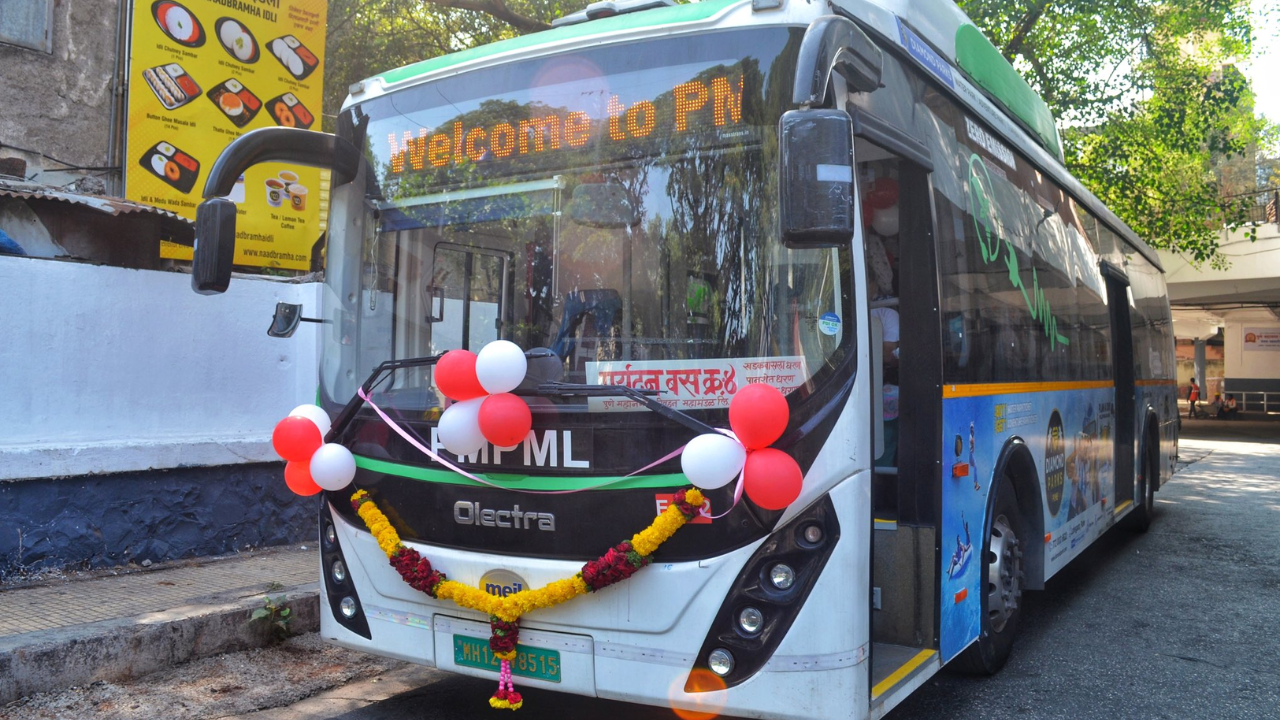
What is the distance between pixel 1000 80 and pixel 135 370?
5.76 meters

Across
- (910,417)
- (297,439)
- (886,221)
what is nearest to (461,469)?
(297,439)

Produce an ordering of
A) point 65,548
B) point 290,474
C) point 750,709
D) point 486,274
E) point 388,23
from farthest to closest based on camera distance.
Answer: point 388,23 < point 65,548 < point 290,474 < point 486,274 < point 750,709

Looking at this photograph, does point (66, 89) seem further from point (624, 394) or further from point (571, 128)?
point (624, 394)

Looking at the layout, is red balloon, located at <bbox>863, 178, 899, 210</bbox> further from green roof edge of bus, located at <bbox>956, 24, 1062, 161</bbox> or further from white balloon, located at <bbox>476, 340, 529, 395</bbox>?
white balloon, located at <bbox>476, 340, 529, 395</bbox>

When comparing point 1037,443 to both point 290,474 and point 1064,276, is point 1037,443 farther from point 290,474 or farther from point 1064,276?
point 290,474

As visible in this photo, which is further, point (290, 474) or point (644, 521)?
point (290, 474)

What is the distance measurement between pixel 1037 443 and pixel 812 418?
277cm

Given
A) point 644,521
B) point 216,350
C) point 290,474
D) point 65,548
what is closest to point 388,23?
point 216,350

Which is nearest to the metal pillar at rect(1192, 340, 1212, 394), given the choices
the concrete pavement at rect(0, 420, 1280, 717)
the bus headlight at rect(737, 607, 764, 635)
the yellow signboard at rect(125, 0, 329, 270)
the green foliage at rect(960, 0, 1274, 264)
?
the green foliage at rect(960, 0, 1274, 264)

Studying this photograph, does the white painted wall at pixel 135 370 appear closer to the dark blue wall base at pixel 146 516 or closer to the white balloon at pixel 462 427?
the dark blue wall base at pixel 146 516

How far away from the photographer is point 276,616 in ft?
18.2

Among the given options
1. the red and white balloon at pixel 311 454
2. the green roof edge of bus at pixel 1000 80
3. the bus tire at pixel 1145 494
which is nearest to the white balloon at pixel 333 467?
the red and white balloon at pixel 311 454

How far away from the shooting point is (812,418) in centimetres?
347

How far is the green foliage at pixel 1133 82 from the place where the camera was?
1485 cm
